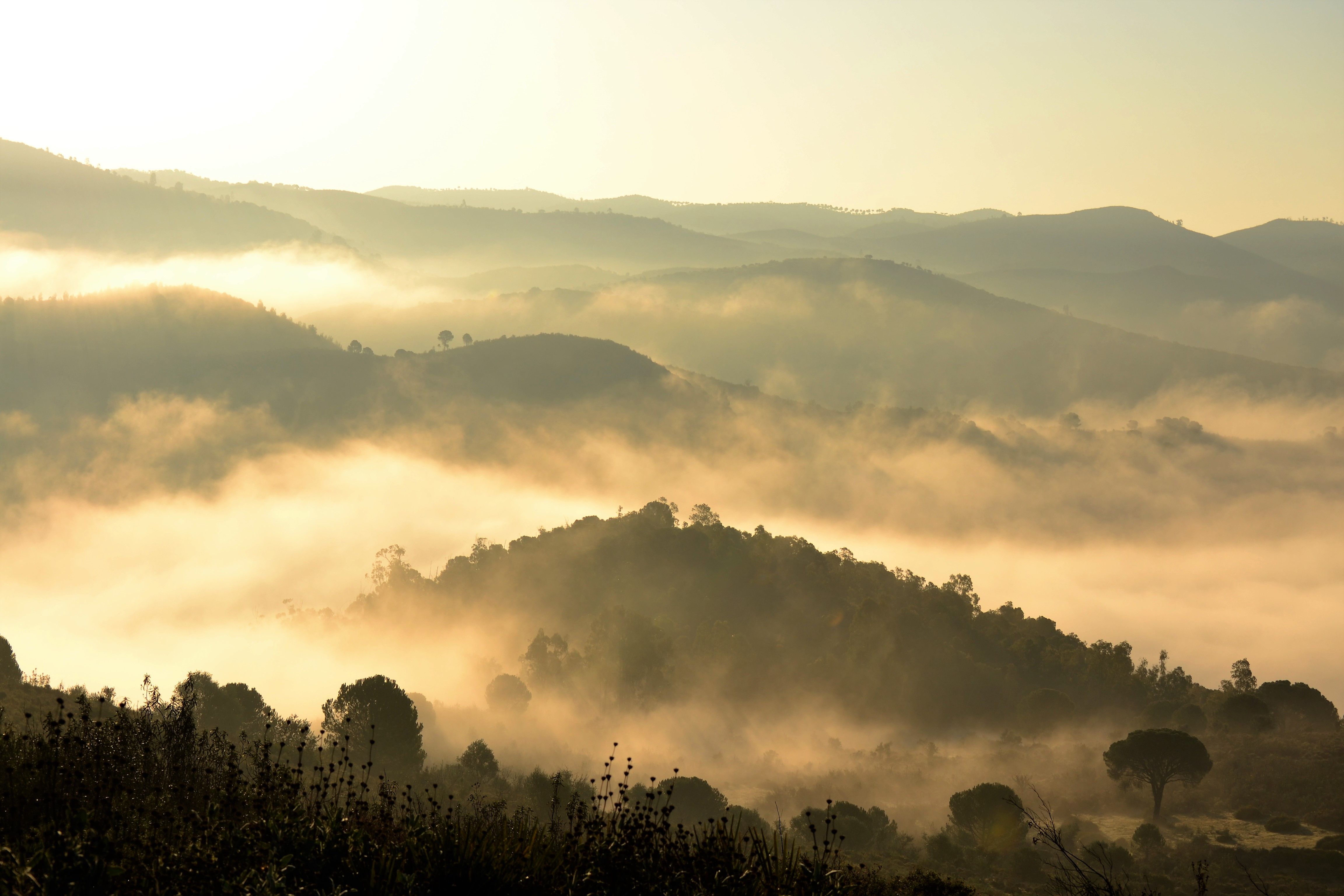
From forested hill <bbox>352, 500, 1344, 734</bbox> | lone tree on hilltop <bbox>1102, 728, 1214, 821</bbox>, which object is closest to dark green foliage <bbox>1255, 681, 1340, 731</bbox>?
forested hill <bbox>352, 500, 1344, 734</bbox>

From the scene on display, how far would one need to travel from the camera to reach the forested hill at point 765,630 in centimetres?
13800

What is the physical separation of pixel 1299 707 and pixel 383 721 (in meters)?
106

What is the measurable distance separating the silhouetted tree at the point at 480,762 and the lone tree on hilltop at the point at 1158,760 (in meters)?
55.2

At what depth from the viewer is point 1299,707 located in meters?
116

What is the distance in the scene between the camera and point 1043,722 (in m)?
130

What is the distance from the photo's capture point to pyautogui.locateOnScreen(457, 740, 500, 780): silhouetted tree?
237ft

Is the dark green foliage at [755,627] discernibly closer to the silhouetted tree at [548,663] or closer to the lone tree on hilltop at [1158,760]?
the silhouetted tree at [548,663]

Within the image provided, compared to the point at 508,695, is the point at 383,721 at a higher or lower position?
lower

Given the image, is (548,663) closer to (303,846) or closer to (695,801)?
(695,801)

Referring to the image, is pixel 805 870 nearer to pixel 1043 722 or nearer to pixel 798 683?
pixel 1043 722

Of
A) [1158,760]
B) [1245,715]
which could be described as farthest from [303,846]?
[1245,715]

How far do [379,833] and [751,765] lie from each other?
402ft

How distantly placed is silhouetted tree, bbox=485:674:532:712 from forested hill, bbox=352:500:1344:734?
7090 millimetres

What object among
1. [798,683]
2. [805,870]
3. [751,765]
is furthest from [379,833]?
[798,683]
